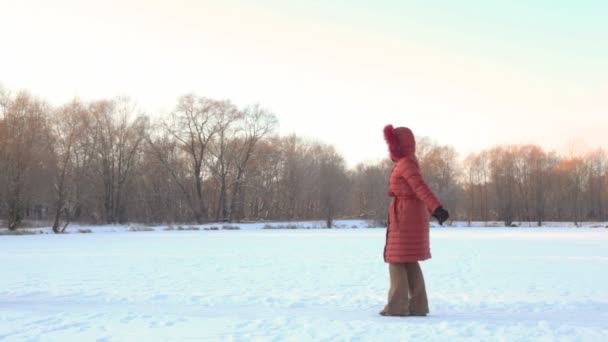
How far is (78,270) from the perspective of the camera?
10.6 m

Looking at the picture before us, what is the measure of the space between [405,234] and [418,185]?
540 millimetres

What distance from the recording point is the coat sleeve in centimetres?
511

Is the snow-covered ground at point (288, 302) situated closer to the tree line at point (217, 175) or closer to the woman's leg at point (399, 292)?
the woman's leg at point (399, 292)

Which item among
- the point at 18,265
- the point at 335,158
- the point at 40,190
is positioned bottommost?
the point at 18,265

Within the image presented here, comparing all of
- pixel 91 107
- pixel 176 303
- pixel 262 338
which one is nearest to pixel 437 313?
pixel 262 338

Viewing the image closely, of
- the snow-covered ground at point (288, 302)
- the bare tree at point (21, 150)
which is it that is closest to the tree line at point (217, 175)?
the bare tree at point (21, 150)

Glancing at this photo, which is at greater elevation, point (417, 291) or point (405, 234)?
point (405, 234)

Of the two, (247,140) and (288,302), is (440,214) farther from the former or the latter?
(247,140)

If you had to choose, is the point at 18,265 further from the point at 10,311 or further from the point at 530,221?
the point at 530,221

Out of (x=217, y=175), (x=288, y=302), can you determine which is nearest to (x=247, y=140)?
(x=217, y=175)

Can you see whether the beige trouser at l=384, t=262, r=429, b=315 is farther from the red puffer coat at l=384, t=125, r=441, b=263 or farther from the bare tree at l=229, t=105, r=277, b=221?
the bare tree at l=229, t=105, r=277, b=221

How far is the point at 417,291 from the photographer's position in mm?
5555

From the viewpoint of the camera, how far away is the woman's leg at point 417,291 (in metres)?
5.55

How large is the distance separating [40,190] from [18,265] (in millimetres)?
24752
